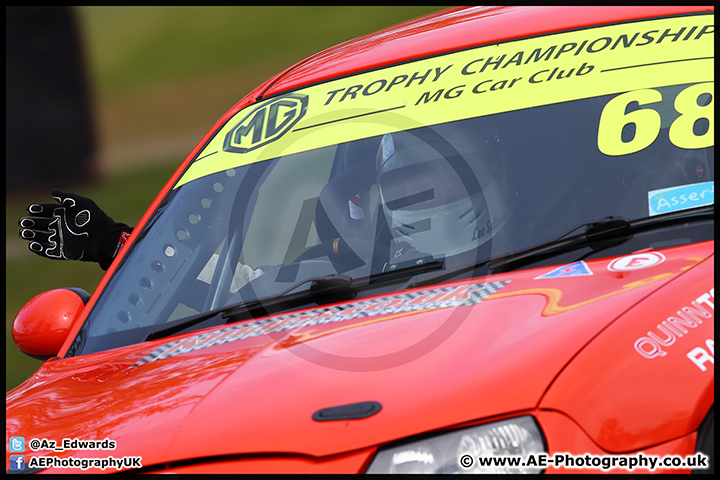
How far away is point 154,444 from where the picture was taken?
1.45 meters

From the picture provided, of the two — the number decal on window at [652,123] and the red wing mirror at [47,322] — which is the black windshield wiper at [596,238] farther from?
the red wing mirror at [47,322]

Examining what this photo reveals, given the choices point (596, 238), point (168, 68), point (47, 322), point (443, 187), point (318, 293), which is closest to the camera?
point (596, 238)

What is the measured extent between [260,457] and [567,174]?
1065mm

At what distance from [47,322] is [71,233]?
820mm

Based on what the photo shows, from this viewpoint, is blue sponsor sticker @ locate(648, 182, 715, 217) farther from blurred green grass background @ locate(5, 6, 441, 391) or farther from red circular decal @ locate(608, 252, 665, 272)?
blurred green grass background @ locate(5, 6, 441, 391)

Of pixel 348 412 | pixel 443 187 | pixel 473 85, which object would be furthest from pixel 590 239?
pixel 348 412

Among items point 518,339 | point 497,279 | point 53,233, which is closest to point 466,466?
point 518,339

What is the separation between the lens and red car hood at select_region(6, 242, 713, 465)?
4.45 ft

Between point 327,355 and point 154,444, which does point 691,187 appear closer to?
point 327,355

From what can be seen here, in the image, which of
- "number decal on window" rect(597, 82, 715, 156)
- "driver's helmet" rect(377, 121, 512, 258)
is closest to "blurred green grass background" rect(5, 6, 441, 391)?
"driver's helmet" rect(377, 121, 512, 258)

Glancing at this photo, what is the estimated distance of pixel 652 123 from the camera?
1.96m

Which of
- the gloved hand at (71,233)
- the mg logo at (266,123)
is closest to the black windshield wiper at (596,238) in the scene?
the mg logo at (266,123)

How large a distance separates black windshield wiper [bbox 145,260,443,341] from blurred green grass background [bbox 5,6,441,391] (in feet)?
21.6

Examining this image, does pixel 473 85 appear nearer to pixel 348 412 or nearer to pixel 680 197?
pixel 680 197
